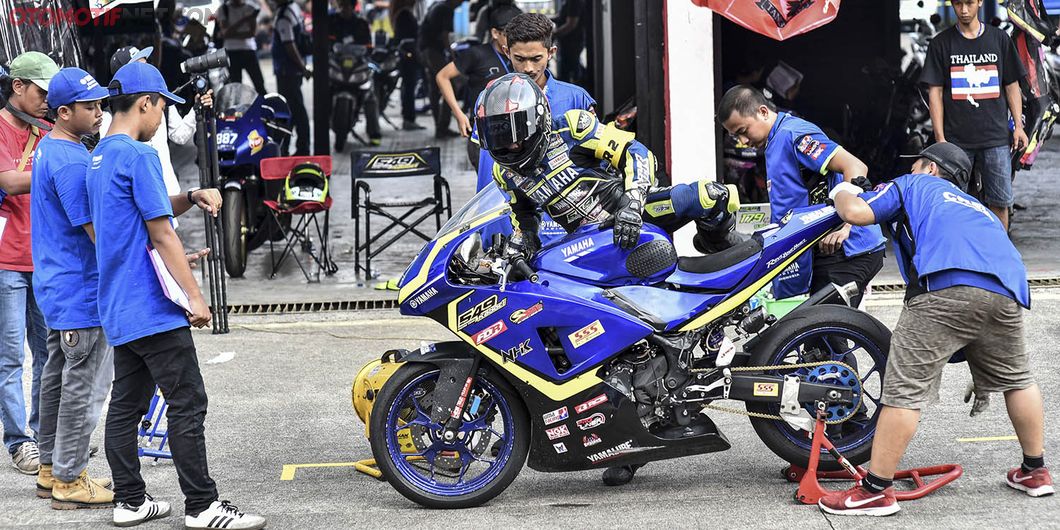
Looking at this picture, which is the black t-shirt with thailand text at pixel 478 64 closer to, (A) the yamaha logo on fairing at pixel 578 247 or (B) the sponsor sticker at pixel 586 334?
(A) the yamaha logo on fairing at pixel 578 247

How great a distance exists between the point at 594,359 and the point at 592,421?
26 centimetres

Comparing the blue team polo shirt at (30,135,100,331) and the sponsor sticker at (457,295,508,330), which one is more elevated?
the blue team polo shirt at (30,135,100,331)

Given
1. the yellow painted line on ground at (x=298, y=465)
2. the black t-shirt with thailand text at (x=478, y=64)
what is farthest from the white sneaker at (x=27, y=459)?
the black t-shirt with thailand text at (x=478, y=64)

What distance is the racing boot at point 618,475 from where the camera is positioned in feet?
18.3

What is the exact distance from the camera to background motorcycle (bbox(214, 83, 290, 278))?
1023 centimetres

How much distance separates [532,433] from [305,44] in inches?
613

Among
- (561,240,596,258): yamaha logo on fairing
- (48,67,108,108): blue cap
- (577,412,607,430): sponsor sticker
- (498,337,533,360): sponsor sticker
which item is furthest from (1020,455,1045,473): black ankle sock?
(48,67,108,108): blue cap

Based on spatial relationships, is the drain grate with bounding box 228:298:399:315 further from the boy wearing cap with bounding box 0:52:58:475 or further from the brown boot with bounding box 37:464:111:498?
the brown boot with bounding box 37:464:111:498

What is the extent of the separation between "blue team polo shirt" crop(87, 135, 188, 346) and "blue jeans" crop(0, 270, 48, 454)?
1.14m

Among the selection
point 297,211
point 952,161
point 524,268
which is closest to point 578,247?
point 524,268

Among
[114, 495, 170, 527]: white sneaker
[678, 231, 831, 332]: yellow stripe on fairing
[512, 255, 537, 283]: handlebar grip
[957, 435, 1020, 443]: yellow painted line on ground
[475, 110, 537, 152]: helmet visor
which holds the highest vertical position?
[475, 110, 537, 152]: helmet visor

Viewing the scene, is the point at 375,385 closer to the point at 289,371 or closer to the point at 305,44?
the point at 289,371

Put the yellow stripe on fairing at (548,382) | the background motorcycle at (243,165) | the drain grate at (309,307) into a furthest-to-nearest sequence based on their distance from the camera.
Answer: the background motorcycle at (243,165) → the drain grate at (309,307) → the yellow stripe on fairing at (548,382)

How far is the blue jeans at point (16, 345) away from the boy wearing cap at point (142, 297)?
102cm
